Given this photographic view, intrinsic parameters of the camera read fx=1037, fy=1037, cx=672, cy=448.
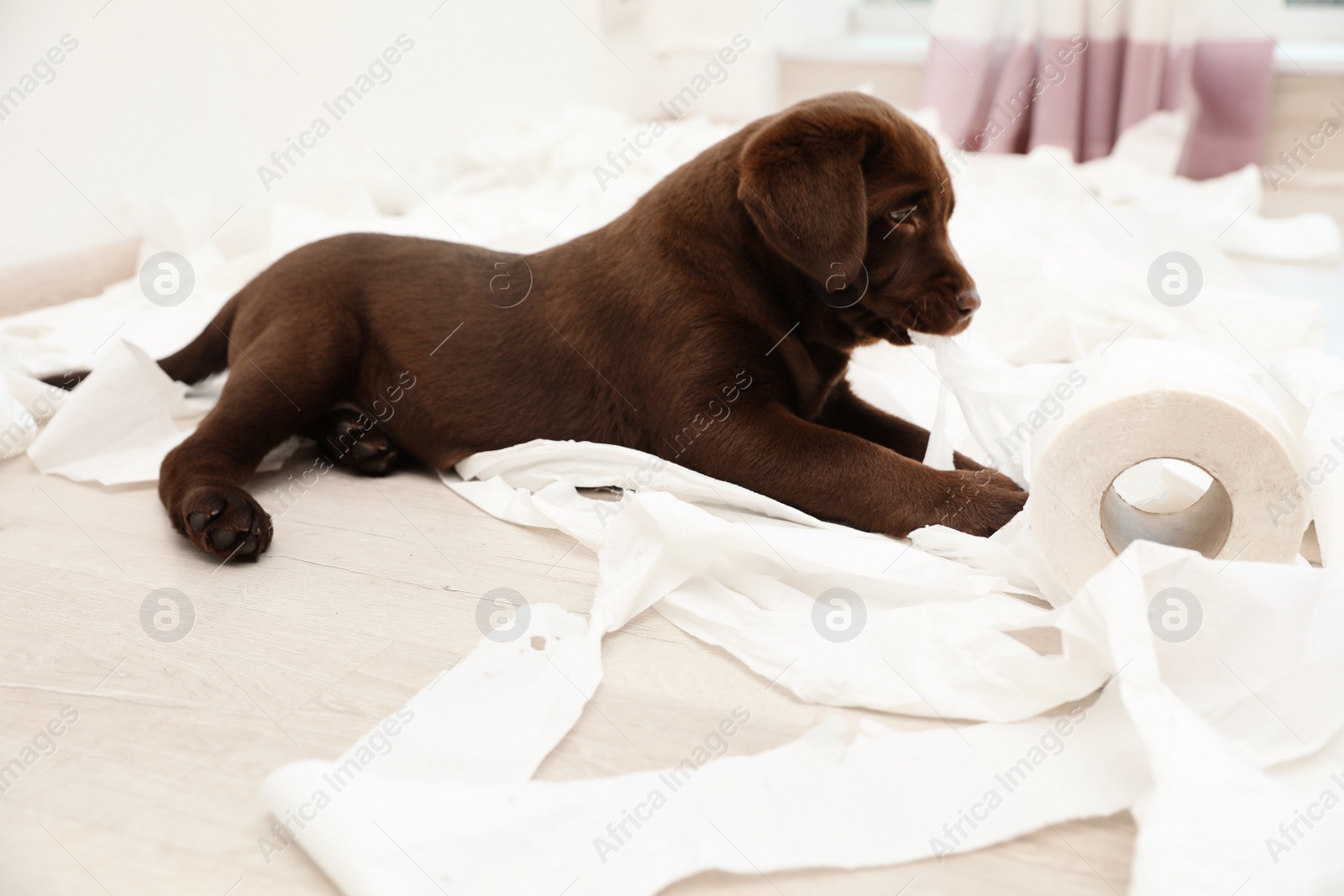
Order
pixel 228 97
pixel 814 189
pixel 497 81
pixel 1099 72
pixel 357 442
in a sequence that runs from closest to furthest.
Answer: pixel 814 189 → pixel 357 442 → pixel 228 97 → pixel 497 81 → pixel 1099 72

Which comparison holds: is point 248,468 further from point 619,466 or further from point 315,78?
point 315,78

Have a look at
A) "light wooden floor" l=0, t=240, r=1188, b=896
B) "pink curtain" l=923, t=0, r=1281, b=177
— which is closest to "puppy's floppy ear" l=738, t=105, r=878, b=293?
"light wooden floor" l=0, t=240, r=1188, b=896

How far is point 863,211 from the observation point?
1.37 meters

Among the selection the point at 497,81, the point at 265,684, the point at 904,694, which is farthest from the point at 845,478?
the point at 497,81

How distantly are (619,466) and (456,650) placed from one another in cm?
46

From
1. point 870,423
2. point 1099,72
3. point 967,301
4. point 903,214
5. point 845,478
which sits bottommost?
point 1099,72

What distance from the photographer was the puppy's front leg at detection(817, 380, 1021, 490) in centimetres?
169

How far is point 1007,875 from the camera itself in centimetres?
84

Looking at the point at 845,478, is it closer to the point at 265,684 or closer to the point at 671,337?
the point at 671,337

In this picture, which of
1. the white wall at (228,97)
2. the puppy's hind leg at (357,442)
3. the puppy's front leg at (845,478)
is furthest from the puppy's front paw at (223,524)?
the white wall at (228,97)

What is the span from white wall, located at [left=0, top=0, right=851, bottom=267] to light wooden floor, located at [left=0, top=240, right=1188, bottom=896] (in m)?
1.09

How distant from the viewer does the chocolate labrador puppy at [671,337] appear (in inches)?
55.0

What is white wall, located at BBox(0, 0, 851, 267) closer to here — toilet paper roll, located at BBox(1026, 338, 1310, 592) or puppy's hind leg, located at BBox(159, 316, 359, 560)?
puppy's hind leg, located at BBox(159, 316, 359, 560)

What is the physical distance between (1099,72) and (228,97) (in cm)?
316
